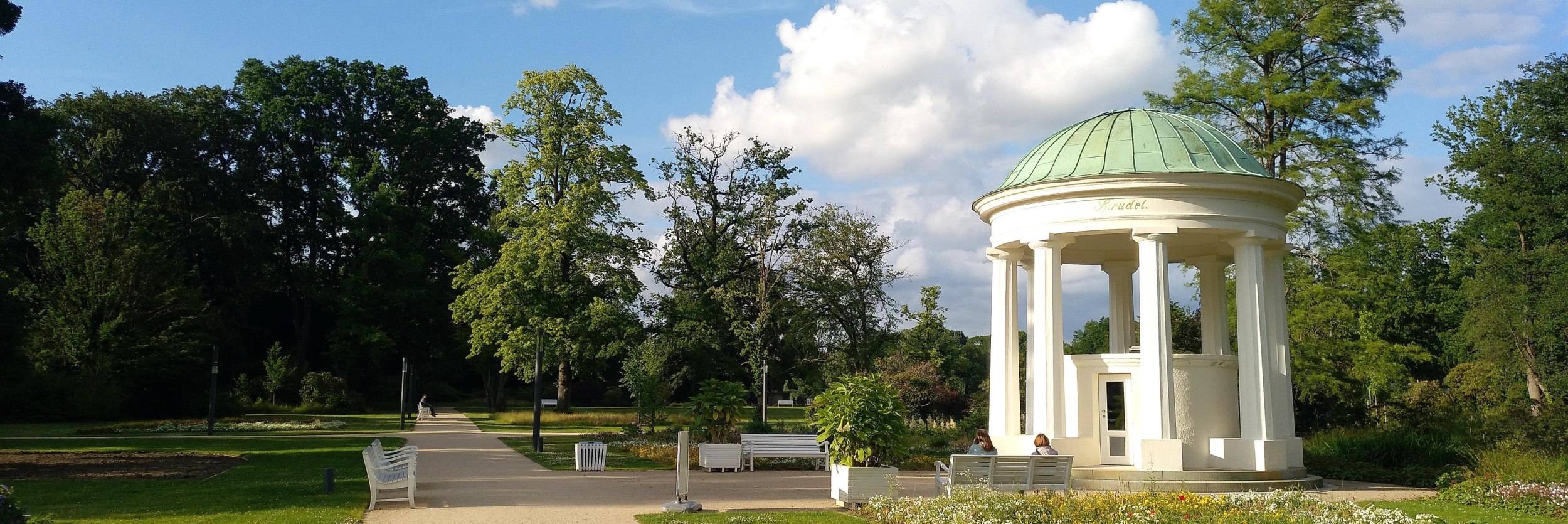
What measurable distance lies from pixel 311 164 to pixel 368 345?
973cm

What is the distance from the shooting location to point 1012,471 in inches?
536

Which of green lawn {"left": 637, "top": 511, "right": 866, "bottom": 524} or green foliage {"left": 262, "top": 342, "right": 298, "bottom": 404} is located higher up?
green foliage {"left": 262, "top": 342, "right": 298, "bottom": 404}

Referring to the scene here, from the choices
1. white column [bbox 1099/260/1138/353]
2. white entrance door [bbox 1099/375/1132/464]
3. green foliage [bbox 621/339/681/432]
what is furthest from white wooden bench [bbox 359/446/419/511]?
white column [bbox 1099/260/1138/353]

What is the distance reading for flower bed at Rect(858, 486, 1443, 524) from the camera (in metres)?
9.92

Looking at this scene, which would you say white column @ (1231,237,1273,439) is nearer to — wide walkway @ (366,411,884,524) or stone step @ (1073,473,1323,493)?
stone step @ (1073,473,1323,493)

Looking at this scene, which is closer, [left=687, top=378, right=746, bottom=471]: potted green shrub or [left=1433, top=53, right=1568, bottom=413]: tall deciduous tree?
[left=687, top=378, right=746, bottom=471]: potted green shrub

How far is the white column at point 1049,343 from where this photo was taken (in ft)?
58.2

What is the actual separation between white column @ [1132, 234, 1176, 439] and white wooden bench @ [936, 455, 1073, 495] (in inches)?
137

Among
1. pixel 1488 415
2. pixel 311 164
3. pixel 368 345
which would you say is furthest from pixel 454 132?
pixel 1488 415

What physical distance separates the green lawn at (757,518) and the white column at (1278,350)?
29.9ft

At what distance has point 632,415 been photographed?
44875 mm

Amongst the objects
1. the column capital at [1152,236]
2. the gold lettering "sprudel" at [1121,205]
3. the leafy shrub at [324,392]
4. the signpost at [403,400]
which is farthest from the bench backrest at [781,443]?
the leafy shrub at [324,392]

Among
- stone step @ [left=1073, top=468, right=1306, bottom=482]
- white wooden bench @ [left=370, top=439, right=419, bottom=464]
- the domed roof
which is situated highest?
the domed roof

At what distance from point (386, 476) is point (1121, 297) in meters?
15.3
